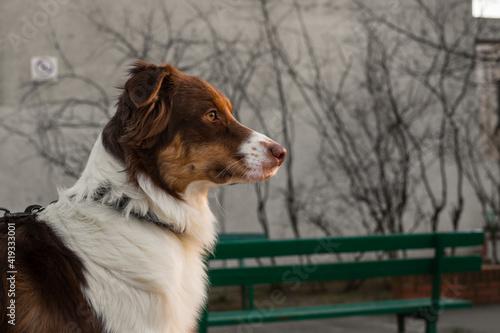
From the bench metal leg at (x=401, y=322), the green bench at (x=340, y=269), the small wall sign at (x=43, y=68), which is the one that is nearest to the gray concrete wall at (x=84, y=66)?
the small wall sign at (x=43, y=68)

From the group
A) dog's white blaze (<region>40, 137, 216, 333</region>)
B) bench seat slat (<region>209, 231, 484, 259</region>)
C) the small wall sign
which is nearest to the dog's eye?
dog's white blaze (<region>40, 137, 216, 333</region>)

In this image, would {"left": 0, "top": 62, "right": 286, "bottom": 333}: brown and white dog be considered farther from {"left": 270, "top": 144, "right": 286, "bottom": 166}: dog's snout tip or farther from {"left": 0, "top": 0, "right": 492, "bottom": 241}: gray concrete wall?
{"left": 0, "top": 0, "right": 492, "bottom": 241}: gray concrete wall

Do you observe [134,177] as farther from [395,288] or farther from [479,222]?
[479,222]

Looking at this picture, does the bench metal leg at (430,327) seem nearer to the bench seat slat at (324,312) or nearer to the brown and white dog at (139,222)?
the bench seat slat at (324,312)

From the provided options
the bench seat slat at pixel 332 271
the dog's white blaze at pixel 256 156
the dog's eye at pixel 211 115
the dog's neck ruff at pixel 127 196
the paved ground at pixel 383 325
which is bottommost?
the paved ground at pixel 383 325

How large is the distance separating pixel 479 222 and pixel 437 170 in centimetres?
122

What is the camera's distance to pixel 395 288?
291 inches

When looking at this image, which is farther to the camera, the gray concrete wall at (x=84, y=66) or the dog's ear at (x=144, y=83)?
the gray concrete wall at (x=84, y=66)

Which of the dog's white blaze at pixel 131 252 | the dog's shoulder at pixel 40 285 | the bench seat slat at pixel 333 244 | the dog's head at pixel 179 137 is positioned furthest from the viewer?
the bench seat slat at pixel 333 244

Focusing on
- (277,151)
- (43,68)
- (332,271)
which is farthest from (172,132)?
(43,68)

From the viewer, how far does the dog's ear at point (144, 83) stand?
2.55 meters

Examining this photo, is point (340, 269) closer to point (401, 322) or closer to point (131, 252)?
point (401, 322)

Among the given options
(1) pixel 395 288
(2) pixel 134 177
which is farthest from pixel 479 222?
(2) pixel 134 177

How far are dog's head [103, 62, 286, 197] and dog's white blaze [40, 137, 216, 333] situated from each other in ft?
0.29
